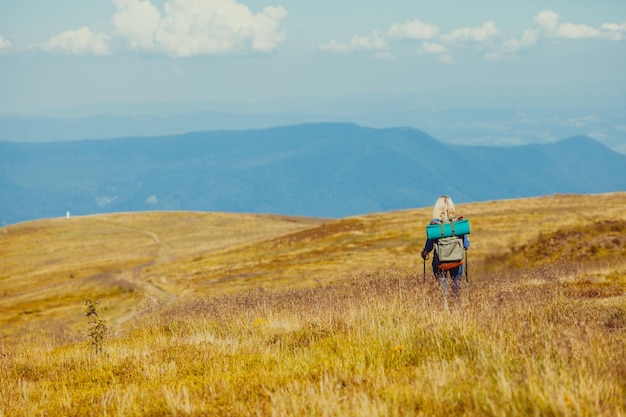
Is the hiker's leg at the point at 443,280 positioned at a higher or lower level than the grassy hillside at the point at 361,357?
higher

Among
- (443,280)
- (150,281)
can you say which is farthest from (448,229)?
(150,281)

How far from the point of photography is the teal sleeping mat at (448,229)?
12656 mm

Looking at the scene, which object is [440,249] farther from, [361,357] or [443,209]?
[361,357]

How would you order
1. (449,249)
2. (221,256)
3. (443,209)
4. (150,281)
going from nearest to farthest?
(449,249) < (443,209) < (150,281) < (221,256)

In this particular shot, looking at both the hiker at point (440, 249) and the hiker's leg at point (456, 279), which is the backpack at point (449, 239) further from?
the hiker's leg at point (456, 279)

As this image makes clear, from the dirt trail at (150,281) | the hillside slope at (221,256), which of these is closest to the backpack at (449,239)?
the hillside slope at (221,256)

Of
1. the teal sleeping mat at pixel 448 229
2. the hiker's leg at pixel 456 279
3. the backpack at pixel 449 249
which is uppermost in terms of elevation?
the teal sleeping mat at pixel 448 229

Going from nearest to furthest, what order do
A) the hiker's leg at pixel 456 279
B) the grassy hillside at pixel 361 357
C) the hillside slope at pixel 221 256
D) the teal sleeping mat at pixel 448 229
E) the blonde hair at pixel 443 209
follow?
1. the grassy hillside at pixel 361 357
2. the hiker's leg at pixel 456 279
3. the teal sleeping mat at pixel 448 229
4. the blonde hair at pixel 443 209
5. the hillside slope at pixel 221 256

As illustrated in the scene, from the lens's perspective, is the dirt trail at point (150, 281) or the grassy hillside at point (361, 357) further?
the dirt trail at point (150, 281)

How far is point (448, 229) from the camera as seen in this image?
12727mm

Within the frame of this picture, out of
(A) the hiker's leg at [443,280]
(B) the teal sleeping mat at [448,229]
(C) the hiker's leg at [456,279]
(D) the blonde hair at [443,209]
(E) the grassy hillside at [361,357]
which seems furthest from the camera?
(D) the blonde hair at [443,209]

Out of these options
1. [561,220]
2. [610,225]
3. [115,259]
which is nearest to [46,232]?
[115,259]

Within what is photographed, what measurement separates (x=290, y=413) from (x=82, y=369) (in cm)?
447

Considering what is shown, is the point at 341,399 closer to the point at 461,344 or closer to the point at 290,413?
the point at 290,413
